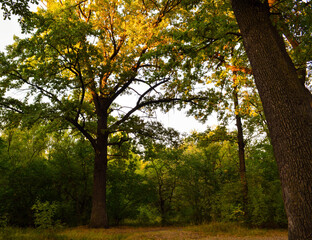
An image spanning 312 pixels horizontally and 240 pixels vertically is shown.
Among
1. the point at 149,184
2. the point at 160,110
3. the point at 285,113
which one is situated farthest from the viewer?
the point at 149,184

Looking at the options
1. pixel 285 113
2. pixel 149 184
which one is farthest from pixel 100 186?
pixel 285 113

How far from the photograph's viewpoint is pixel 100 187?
504 inches

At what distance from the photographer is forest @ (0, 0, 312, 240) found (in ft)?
14.0

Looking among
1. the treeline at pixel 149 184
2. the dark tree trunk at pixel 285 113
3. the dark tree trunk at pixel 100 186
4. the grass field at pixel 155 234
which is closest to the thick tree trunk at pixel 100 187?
the dark tree trunk at pixel 100 186

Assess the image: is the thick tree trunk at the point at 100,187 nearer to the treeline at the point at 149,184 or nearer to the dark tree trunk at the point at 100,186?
the dark tree trunk at the point at 100,186

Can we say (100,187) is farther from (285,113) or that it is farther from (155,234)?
(285,113)

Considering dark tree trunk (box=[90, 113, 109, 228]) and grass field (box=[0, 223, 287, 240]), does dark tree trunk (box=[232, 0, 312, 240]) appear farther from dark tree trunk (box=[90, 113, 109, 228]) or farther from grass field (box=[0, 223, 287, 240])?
dark tree trunk (box=[90, 113, 109, 228])

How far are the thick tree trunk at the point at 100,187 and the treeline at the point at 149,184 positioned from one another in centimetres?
140

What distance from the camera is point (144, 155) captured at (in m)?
14.7

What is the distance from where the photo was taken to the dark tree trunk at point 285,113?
3.32 m

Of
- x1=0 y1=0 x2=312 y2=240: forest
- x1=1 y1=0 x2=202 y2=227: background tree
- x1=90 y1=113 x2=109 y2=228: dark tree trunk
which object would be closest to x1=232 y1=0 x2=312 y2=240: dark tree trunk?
x1=0 y1=0 x2=312 y2=240: forest

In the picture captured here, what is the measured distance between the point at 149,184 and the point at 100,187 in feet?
18.4

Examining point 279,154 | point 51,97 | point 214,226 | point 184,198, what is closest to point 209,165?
point 184,198

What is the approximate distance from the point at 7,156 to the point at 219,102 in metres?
13.9
